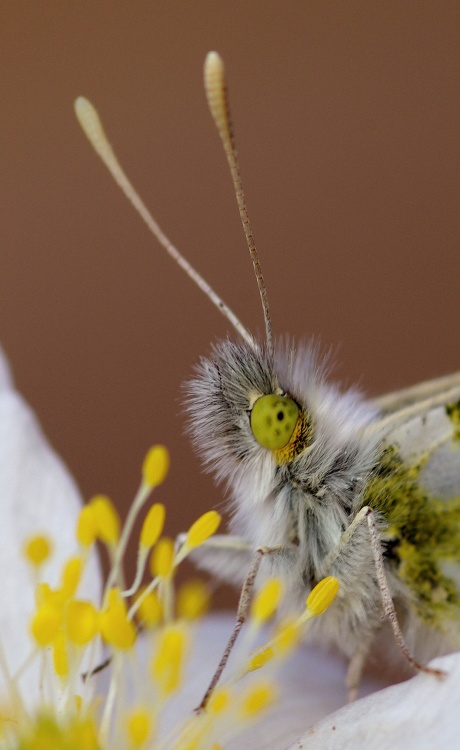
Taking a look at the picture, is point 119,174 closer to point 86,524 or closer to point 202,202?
point 86,524

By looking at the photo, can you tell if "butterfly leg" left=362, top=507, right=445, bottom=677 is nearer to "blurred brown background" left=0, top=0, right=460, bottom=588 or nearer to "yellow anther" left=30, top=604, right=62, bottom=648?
"yellow anther" left=30, top=604, right=62, bottom=648

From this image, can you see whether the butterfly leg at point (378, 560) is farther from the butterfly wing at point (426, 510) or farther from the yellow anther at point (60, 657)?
the yellow anther at point (60, 657)

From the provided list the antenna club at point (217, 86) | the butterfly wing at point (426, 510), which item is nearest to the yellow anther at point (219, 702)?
the butterfly wing at point (426, 510)

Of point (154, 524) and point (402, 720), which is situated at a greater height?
point (154, 524)

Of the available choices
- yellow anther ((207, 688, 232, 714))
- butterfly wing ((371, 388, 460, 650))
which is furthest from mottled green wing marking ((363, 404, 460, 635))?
yellow anther ((207, 688, 232, 714))

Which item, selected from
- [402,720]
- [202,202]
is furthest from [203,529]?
[202,202]

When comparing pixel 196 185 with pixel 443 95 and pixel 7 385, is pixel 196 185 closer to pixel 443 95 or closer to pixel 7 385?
pixel 443 95

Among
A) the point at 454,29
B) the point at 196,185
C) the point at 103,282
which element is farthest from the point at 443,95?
the point at 103,282
